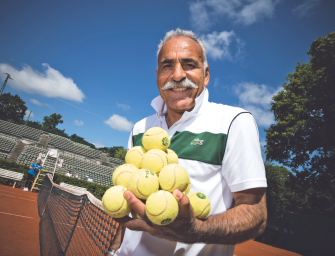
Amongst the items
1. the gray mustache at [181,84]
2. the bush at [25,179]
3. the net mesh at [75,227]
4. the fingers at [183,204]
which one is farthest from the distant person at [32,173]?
the fingers at [183,204]

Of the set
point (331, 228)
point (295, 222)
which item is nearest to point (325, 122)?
point (331, 228)

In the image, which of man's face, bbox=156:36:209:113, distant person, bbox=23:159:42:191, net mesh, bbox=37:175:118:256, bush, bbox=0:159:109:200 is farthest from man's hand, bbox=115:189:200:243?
bush, bbox=0:159:109:200

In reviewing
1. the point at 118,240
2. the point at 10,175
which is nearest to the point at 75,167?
the point at 10,175

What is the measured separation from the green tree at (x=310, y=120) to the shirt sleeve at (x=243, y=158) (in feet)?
41.4

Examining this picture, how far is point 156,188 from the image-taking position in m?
1.10

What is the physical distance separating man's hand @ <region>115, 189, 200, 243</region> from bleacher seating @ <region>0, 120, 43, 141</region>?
36286mm

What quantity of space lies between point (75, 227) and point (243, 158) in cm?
366

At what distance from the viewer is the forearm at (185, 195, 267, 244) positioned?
1.09 metres

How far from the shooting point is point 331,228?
42.1ft

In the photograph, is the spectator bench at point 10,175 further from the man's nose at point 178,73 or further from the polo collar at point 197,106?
the man's nose at point 178,73

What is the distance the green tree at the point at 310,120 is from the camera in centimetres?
1150

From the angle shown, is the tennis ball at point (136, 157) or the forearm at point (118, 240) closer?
the tennis ball at point (136, 157)

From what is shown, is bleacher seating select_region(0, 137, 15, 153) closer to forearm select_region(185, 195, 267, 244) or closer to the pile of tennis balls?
the pile of tennis balls

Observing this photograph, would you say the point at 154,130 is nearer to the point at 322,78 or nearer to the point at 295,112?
the point at 322,78
